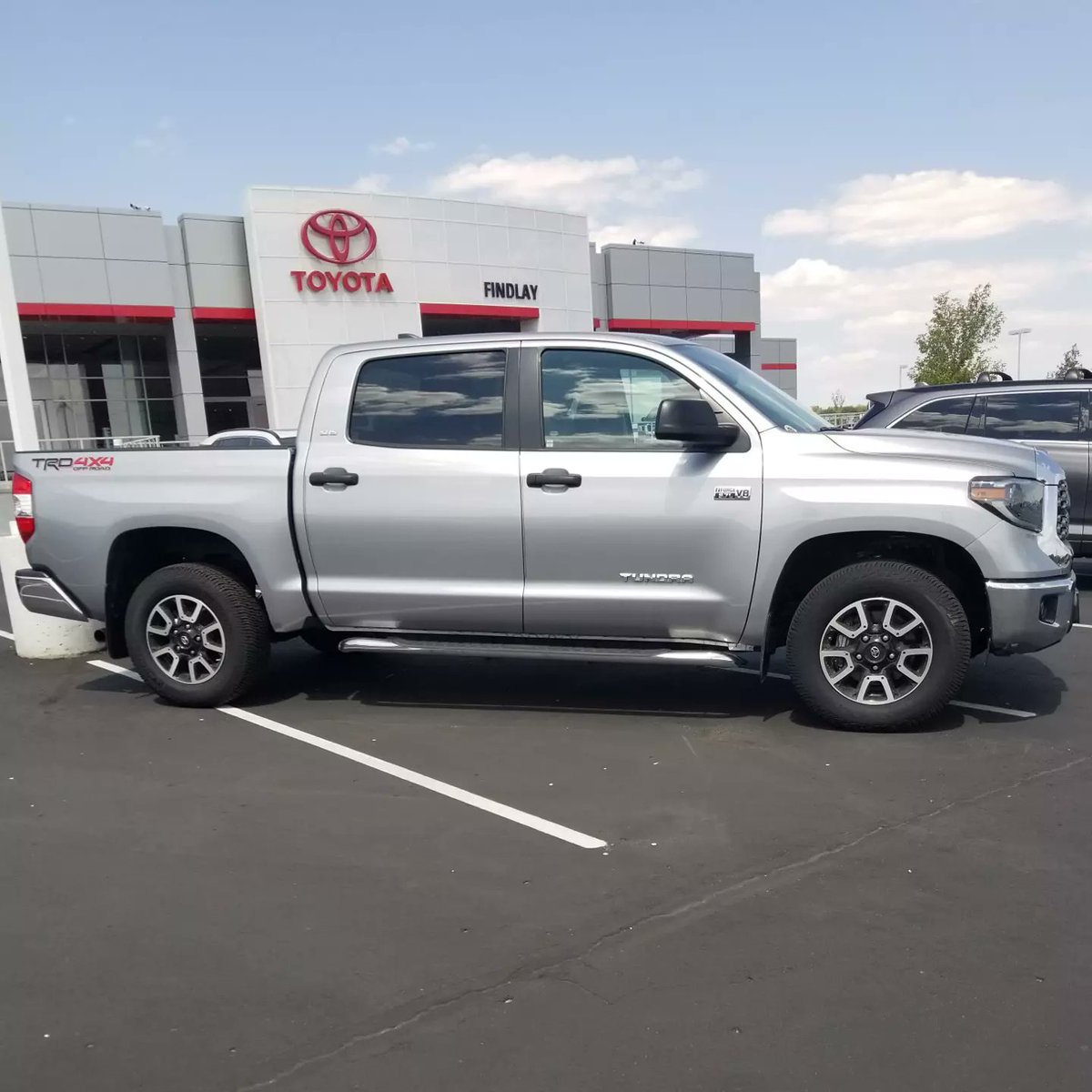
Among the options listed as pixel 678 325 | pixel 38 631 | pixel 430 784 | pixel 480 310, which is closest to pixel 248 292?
pixel 480 310

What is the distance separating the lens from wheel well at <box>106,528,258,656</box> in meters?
5.97

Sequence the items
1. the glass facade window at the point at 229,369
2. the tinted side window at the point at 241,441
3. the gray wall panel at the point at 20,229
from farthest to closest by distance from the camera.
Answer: the glass facade window at the point at 229,369, the gray wall panel at the point at 20,229, the tinted side window at the point at 241,441

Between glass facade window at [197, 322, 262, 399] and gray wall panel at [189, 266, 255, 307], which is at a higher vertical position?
gray wall panel at [189, 266, 255, 307]

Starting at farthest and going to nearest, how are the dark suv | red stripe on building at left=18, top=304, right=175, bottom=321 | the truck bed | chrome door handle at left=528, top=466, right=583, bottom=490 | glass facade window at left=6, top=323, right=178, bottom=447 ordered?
1. glass facade window at left=6, top=323, right=178, bottom=447
2. red stripe on building at left=18, top=304, right=175, bottom=321
3. the dark suv
4. the truck bed
5. chrome door handle at left=528, top=466, right=583, bottom=490

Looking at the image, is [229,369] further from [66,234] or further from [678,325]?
[678,325]

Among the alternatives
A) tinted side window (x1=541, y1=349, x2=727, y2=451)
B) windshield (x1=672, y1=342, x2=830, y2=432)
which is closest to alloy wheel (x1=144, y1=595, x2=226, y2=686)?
tinted side window (x1=541, y1=349, x2=727, y2=451)

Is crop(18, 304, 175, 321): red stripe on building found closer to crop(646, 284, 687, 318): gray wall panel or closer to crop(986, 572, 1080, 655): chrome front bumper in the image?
crop(646, 284, 687, 318): gray wall panel

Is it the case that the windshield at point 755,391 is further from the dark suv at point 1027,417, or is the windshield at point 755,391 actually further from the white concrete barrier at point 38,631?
the white concrete barrier at point 38,631

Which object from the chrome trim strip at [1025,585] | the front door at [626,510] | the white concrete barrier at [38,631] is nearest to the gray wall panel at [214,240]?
the white concrete barrier at [38,631]

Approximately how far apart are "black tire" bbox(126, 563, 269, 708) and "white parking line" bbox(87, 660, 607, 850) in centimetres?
20

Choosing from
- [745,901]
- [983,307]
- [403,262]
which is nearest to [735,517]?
[745,901]

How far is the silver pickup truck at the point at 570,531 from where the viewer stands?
492 centimetres

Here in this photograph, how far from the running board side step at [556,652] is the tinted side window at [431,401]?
110 centimetres

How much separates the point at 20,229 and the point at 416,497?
84.5 feet
